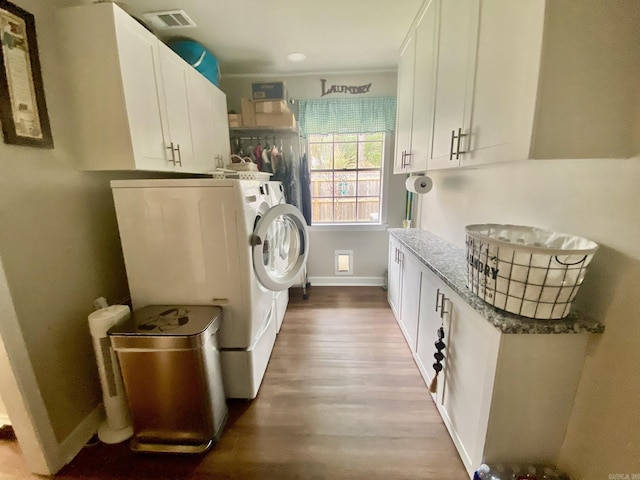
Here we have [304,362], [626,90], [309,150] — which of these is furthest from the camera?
[309,150]

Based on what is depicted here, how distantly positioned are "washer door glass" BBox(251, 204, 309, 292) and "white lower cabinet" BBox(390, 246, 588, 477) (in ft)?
3.50

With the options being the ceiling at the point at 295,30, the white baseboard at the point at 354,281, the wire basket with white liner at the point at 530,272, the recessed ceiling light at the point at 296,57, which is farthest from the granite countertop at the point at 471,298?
the recessed ceiling light at the point at 296,57

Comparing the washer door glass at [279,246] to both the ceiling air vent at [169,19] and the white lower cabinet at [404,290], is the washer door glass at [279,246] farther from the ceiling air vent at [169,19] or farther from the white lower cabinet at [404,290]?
the ceiling air vent at [169,19]

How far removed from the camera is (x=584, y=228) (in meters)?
1.06

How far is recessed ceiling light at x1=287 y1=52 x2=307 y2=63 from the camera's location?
2.51 m

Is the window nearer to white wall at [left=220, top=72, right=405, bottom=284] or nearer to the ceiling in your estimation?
white wall at [left=220, top=72, right=405, bottom=284]

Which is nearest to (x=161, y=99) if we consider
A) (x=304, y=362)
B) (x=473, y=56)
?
(x=473, y=56)

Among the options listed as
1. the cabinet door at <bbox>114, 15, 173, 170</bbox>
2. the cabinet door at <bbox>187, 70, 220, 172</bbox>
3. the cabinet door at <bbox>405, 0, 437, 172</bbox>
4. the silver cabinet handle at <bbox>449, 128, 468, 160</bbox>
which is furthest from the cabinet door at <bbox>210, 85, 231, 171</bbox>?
the silver cabinet handle at <bbox>449, 128, 468, 160</bbox>

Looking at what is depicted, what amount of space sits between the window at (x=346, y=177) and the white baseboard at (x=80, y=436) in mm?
2537

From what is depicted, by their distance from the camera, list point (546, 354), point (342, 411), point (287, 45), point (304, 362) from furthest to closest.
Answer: point (287, 45)
point (304, 362)
point (342, 411)
point (546, 354)

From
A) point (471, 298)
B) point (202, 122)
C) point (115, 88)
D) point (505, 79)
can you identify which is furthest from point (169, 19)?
point (471, 298)

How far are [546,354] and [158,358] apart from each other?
5.49 feet

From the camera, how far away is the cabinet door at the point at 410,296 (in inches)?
75.4

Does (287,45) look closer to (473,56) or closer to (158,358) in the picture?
(473,56)
